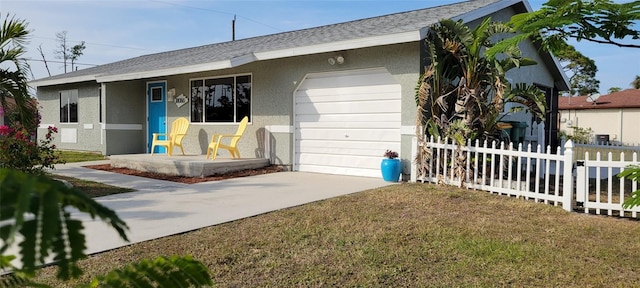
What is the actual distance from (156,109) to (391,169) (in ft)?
28.7

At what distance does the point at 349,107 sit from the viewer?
31.9ft

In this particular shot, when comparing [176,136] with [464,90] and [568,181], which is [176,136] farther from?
[568,181]

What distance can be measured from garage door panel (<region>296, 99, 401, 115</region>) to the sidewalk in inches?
56.7

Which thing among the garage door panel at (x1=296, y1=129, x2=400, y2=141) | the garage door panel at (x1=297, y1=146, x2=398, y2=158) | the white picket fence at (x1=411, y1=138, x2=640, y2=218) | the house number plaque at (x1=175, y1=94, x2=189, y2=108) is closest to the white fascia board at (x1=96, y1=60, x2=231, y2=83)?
the house number plaque at (x1=175, y1=94, x2=189, y2=108)

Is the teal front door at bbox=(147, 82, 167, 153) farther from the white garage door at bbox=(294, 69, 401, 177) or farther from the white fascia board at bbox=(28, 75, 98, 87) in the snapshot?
the white garage door at bbox=(294, 69, 401, 177)

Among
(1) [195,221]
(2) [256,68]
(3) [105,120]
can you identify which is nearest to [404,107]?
(2) [256,68]

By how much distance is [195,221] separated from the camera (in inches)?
212

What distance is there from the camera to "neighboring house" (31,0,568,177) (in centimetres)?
896

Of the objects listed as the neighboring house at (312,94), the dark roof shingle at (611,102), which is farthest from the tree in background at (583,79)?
the neighboring house at (312,94)

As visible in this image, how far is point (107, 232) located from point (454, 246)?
3.65 meters

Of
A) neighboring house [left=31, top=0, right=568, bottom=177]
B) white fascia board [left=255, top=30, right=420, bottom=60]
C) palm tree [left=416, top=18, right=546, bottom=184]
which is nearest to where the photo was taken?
palm tree [left=416, top=18, right=546, bottom=184]

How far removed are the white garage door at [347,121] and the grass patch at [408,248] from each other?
325 cm

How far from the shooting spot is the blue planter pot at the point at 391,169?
8578 mm

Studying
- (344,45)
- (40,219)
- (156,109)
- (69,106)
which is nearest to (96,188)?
(344,45)
